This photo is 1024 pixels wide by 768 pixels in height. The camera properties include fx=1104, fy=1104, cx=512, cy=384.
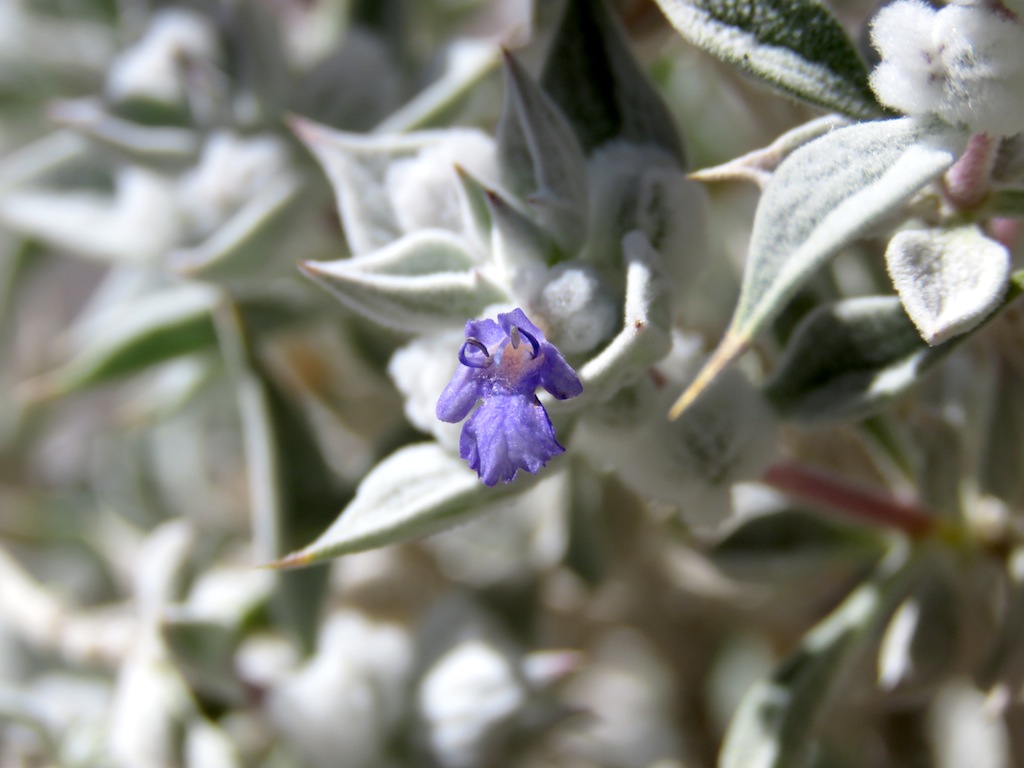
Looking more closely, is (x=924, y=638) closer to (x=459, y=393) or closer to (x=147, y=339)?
(x=459, y=393)

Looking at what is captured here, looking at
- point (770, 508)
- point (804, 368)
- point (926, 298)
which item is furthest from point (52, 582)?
→ point (926, 298)

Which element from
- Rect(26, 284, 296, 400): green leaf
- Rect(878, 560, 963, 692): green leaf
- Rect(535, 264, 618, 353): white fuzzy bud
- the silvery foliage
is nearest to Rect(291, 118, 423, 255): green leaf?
the silvery foliage

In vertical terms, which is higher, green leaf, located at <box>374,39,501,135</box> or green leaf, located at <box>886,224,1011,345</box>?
green leaf, located at <box>374,39,501,135</box>

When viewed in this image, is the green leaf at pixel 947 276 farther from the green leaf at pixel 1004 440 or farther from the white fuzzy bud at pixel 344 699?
the white fuzzy bud at pixel 344 699

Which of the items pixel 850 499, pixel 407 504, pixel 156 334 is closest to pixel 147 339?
pixel 156 334

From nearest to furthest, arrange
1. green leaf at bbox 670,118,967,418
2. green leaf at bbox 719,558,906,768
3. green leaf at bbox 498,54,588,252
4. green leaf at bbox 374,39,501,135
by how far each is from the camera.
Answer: green leaf at bbox 670,118,967,418 < green leaf at bbox 498,54,588,252 < green leaf at bbox 719,558,906,768 < green leaf at bbox 374,39,501,135

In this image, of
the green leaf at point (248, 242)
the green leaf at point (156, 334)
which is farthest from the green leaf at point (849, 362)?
the green leaf at point (156, 334)

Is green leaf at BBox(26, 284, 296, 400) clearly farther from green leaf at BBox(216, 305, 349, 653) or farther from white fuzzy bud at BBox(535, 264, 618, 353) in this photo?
white fuzzy bud at BBox(535, 264, 618, 353)

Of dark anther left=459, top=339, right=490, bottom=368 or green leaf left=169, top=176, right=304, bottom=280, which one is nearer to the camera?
dark anther left=459, top=339, right=490, bottom=368

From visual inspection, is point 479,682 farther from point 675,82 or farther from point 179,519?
point 675,82
